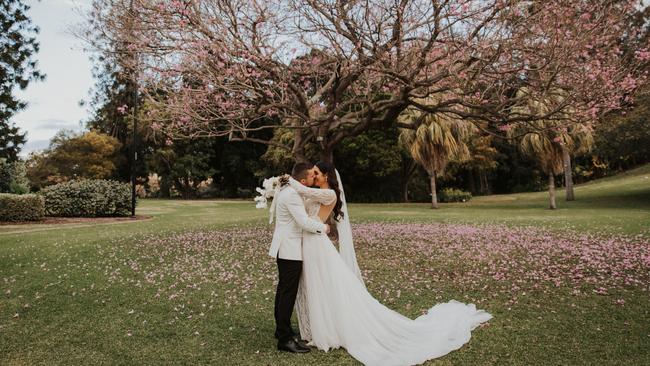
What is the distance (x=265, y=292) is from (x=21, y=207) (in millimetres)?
19223

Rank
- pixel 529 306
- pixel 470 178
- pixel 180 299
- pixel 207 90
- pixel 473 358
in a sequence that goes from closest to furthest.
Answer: pixel 473 358 < pixel 529 306 < pixel 180 299 < pixel 207 90 < pixel 470 178

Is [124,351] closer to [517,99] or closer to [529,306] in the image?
[529,306]

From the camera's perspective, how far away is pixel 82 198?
23516 mm

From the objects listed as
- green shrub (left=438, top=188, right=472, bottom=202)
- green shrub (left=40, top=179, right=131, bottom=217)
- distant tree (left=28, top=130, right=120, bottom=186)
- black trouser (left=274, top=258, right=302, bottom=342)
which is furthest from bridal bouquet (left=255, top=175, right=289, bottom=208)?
distant tree (left=28, top=130, right=120, bottom=186)

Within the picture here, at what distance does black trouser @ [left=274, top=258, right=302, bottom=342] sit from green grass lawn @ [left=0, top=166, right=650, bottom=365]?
0.84 ft

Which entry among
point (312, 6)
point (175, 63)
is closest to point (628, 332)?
point (312, 6)

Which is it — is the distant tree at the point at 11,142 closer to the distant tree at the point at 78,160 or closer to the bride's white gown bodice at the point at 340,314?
the distant tree at the point at 78,160

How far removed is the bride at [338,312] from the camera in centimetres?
515

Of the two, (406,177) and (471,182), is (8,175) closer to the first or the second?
(406,177)

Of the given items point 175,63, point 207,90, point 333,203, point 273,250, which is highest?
point 175,63

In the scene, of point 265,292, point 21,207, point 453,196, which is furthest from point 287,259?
point 453,196

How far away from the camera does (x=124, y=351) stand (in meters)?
5.39

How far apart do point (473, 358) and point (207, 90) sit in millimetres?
8584

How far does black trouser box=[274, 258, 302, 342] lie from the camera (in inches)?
205
